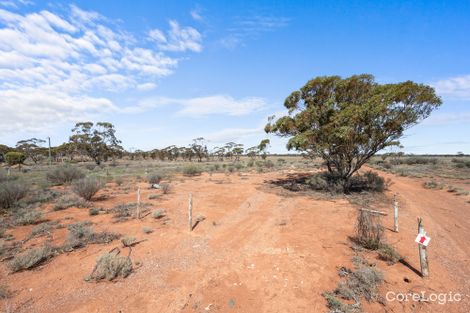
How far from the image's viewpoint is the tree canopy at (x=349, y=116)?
40.6 ft

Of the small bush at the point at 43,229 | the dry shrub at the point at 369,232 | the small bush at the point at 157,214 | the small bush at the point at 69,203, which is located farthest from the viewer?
the small bush at the point at 69,203

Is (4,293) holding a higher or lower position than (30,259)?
lower

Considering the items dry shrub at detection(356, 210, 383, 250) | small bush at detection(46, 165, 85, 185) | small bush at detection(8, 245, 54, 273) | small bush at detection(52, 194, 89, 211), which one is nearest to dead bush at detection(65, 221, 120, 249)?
small bush at detection(8, 245, 54, 273)

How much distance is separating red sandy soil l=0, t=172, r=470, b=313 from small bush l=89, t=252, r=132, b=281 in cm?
19

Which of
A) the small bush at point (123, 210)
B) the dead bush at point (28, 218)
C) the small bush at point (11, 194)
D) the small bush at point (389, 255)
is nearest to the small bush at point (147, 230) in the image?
the small bush at point (123, 210)

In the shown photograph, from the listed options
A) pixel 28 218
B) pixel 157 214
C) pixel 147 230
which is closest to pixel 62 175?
pixel 28 218

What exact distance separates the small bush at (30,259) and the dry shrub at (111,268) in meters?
1.96

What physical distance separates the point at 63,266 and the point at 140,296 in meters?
2.93

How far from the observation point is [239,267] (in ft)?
19.2

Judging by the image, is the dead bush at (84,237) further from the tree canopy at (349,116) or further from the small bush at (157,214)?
the tree canopy at (349,116)

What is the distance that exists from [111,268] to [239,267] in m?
3.12

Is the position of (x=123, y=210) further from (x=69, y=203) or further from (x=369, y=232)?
(x=369, y=232)

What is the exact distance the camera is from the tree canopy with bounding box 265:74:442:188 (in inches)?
488

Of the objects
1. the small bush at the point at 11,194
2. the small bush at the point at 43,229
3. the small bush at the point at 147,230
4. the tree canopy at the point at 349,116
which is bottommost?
the small bush at the point at 147,230
